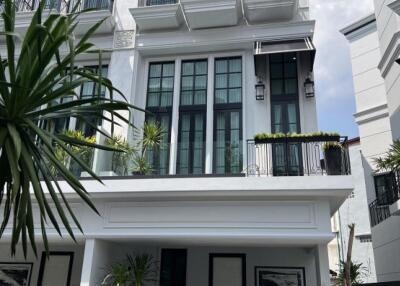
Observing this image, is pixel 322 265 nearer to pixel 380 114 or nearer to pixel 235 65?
pixel 235 65

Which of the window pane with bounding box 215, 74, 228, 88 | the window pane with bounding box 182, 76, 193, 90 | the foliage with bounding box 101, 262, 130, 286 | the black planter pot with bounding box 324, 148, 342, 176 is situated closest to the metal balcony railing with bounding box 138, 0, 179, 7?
the window pane with bounding box 182, 76, 193, 90

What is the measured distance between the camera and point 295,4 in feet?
31.6

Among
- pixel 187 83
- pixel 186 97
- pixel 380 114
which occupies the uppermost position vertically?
pixel 380 114

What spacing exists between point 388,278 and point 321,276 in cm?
481

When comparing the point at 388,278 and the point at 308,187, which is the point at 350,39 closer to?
the point at 388,278

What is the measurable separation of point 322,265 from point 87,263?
4.25 meters

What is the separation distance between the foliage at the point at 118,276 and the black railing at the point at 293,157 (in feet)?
9.81

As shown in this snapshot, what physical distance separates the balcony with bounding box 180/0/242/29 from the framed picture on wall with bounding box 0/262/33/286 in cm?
708

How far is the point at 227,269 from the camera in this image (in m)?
8.75

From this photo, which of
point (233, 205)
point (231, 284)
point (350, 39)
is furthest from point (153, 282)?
point (350, 39)

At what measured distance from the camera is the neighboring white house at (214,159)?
7082mm

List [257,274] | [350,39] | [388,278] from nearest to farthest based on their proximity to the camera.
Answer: [257,274] < [388,278] < [350,39]

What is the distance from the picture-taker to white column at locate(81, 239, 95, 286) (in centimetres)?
715

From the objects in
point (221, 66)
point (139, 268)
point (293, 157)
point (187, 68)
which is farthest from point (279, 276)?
point (187, 68)
